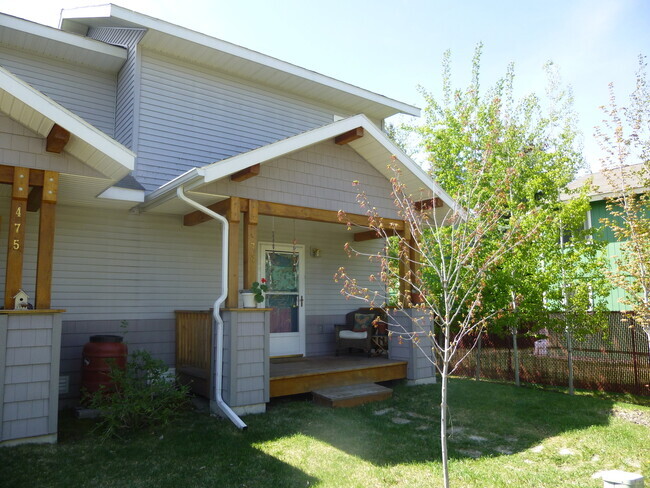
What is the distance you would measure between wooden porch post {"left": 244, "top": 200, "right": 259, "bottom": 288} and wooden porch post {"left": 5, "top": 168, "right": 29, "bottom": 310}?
2412mm

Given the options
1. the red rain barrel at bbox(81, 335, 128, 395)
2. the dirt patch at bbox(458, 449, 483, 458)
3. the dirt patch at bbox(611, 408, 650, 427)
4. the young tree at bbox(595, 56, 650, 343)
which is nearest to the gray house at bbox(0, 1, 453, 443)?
the red rain barrel at bbox(81, 335, 128, 395)

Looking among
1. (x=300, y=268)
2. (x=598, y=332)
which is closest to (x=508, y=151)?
(x=598, y=332)

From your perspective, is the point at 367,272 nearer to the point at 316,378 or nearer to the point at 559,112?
the point at 316,378

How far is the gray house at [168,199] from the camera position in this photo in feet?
16.6

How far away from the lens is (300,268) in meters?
8.91

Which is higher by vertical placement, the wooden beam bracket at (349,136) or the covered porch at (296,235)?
the wooden beam bracket at (349,136)

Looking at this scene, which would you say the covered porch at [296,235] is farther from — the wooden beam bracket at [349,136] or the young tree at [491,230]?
the young tree at [491,230]

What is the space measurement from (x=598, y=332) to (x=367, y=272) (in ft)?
13.5

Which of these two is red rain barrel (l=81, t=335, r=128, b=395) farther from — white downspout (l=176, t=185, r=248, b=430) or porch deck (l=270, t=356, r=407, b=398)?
porch deck (l=270, t=356, r=407, b=398)

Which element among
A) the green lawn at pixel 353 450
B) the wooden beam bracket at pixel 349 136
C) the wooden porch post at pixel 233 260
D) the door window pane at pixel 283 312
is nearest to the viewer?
the green lawn at pixel 353 450

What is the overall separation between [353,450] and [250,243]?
9.11 feet

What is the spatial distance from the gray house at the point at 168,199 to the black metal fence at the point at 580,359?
5.90 ft

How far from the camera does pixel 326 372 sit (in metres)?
6.98

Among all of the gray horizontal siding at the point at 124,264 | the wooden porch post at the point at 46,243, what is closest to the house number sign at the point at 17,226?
the wooden porch post at the point at 46,243
